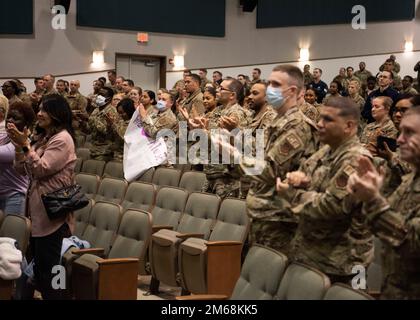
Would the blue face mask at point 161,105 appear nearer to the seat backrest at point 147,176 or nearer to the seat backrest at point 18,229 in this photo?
the seat backrest at point 147,176

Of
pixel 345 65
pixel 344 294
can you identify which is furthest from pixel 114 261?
pixel 345 65

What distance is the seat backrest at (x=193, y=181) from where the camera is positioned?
571 centimetres

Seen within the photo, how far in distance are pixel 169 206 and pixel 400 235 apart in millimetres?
3066

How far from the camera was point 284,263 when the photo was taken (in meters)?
2.73

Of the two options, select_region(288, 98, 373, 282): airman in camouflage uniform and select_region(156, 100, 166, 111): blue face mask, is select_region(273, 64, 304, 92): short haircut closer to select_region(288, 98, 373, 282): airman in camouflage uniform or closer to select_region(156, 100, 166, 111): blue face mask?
select_region(288, 98, 373, 282): airman in camouflage uniform

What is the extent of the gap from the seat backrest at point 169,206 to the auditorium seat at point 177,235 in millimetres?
87

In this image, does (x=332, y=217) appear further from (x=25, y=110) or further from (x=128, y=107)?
(x=128, y=107)

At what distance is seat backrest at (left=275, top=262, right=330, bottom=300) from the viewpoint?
2.46 meters

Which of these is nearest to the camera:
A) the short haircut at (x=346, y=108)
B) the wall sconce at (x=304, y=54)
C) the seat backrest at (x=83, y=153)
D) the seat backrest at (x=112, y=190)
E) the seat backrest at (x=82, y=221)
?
the short haircut at (x=346, y=108)

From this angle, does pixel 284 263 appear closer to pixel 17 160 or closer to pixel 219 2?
pixel 17 160

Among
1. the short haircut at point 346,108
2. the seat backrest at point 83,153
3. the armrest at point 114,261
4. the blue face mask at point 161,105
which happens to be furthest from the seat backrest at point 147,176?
the short haircut at point 346,108

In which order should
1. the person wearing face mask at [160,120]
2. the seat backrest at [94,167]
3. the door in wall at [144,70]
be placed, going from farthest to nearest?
the door in wall at [144,70] → the seat backrest at [94,167] → the person wearing face mask at [160,120]
